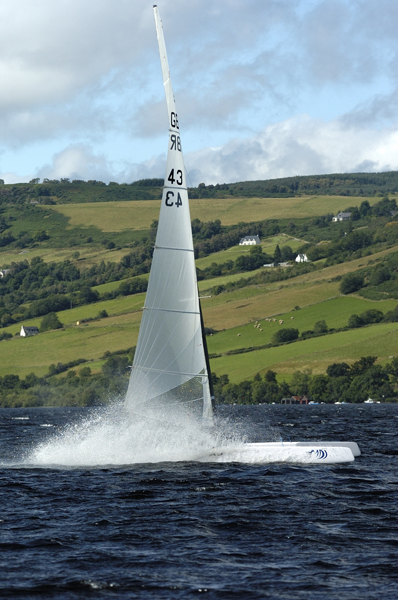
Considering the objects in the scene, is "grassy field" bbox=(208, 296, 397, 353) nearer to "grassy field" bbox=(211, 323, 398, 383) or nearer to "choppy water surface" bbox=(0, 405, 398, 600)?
"grassy field" bbox=(211, 323, 398, 383)

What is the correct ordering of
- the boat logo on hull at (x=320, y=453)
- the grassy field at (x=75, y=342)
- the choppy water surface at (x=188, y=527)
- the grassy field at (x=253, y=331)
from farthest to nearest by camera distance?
the grassy field at (x=75, y=342) → the grassy field at (x=253, y=331) → the boat logo on hull at (x=320, y=453) → the choppy water surface at (x=188, y=527)

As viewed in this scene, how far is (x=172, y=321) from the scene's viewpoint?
31.6 metres

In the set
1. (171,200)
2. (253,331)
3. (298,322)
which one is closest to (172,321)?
(171,200)

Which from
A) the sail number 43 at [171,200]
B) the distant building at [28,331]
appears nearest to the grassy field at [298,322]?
the distant building at [28,331]

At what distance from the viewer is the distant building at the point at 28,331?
567ft

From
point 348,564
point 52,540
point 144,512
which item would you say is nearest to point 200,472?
point 144,512

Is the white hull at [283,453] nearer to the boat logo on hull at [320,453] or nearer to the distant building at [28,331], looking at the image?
the boat logo on hull at [320,453]

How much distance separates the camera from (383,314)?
140375mm

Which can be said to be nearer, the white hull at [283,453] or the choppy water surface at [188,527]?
the choppy water surface at [188,527]

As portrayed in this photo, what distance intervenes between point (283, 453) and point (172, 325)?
7127 mm

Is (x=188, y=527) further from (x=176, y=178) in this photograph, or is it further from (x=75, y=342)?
(x=75, y=342)

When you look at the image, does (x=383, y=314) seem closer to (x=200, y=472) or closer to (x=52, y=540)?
(x=200, y=472)

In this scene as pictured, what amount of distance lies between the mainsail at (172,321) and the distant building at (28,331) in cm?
14413

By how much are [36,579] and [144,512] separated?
292 inches
